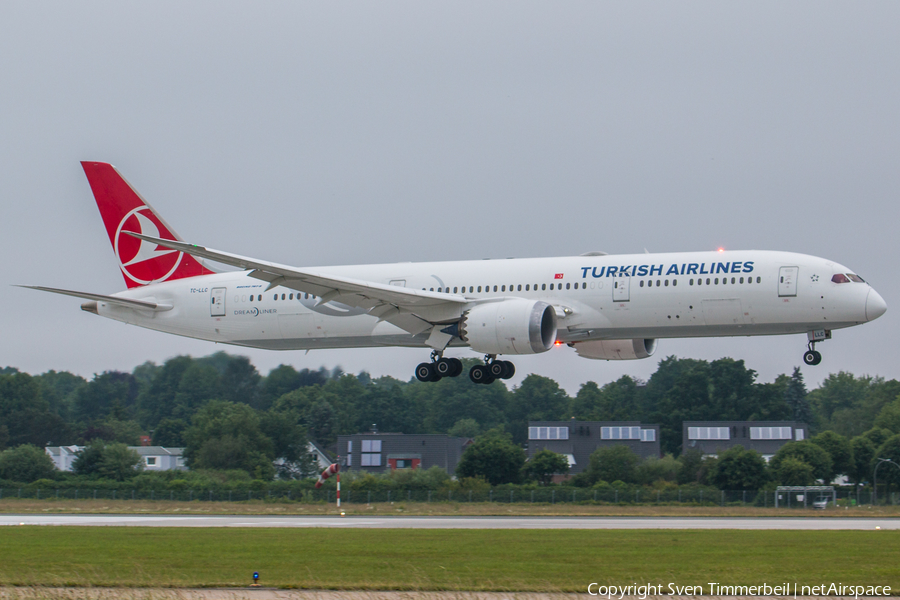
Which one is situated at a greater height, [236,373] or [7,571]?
[236,373]

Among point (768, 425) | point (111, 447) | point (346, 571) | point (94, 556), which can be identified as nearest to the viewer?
point (346, 571)

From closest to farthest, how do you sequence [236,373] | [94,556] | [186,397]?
[94,556], [236,373], [186,397]

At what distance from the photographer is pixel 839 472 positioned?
7962cm

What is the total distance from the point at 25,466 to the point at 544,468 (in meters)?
36.4

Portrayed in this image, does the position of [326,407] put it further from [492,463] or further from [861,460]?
[861,460]

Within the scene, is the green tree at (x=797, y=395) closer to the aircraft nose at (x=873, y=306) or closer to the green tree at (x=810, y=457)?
the green tree at (x=810, y=457)

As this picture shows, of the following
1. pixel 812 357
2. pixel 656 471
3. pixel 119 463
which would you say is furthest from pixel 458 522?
pixel 656 471

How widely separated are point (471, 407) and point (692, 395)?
107ft

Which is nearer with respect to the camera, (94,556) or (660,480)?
(94,556)

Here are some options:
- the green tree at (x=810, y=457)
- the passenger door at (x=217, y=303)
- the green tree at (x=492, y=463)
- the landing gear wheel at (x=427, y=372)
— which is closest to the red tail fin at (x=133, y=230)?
the passenger door at (x=217, y=303)

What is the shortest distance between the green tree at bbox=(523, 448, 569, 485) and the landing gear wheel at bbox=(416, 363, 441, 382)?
3806cm

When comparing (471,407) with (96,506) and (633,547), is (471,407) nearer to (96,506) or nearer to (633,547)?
(96,506)

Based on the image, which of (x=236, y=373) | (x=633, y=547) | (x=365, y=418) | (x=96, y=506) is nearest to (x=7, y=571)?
(x=633, y=547)

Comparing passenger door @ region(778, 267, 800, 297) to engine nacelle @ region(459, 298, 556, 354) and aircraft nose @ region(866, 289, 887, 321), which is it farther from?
engine nacelle @ region(459, 298, 556, 354)
